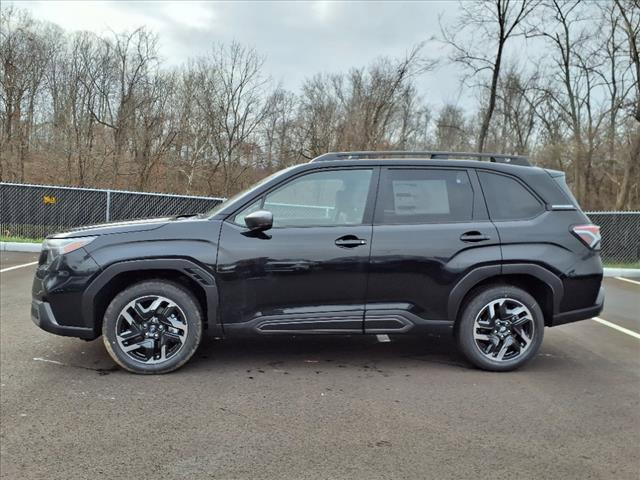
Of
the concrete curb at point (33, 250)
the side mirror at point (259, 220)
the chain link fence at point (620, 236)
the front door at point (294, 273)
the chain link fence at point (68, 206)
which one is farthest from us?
the chain link fence at point (620, 236)

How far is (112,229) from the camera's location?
4090 mm

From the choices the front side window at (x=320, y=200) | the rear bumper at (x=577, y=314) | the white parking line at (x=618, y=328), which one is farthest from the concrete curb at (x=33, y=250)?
Answer: the front side window at (x=320, y=200)

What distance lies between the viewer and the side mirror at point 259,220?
3953mm

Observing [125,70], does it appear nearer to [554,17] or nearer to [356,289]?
[554,17]

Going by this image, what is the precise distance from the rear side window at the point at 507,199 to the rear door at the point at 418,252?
130 mm

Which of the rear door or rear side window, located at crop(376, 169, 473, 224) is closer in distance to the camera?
the rear door

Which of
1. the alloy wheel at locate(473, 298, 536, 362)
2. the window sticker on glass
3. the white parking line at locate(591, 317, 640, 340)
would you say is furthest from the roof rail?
the white parking line at locate(591, 317, 640, 340)

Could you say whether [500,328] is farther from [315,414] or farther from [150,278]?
[150,278]

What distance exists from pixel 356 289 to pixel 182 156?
83.2 feet

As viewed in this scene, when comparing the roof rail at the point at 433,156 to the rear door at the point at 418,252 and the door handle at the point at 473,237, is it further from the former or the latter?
the door handle at the point at 473,237

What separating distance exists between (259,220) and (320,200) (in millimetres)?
632

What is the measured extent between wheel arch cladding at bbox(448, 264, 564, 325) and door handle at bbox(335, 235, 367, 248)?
2.94 ft

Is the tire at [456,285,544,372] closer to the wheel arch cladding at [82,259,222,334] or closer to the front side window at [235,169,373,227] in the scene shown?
the front side window at [235,169,373,227]

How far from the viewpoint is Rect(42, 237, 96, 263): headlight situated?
4023 millimetres
